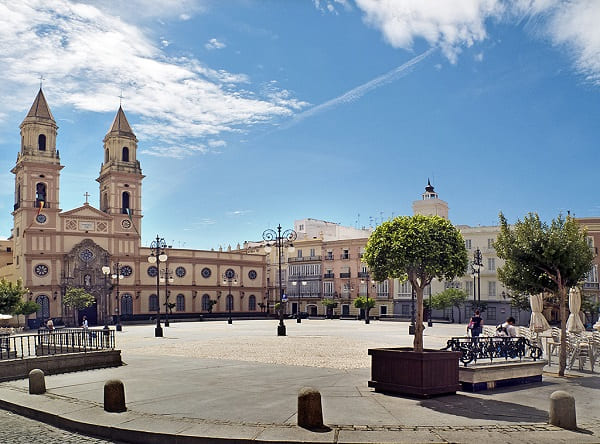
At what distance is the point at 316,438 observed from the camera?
8.55 metres

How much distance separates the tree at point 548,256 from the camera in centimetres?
1459

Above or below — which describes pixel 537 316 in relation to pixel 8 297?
below

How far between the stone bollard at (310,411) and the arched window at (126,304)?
59.1 meters

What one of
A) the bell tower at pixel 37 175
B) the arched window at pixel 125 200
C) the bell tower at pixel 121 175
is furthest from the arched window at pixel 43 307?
the arched window at pixel 125 200

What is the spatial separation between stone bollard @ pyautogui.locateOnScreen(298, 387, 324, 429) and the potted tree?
2.93 meters

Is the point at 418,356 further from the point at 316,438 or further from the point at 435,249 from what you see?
the point at 316,438

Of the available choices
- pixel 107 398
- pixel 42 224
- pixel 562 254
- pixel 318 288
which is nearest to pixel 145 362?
pixel 107 398

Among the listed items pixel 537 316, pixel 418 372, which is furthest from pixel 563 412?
pixel 537 316

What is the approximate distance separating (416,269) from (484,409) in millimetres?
3053

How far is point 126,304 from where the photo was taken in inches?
2571

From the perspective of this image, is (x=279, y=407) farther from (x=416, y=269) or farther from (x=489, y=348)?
(x=489, y=348)

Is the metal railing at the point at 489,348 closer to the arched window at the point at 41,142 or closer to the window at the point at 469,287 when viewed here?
the window at the point at 469,287

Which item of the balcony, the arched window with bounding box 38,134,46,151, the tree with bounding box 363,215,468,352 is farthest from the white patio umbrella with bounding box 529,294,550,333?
the balcony

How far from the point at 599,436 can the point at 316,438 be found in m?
4.08
